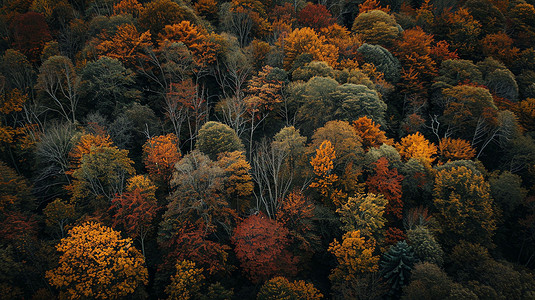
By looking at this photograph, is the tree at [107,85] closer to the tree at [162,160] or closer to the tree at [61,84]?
the tree at [61,84]

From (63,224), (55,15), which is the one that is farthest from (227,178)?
(55,15)

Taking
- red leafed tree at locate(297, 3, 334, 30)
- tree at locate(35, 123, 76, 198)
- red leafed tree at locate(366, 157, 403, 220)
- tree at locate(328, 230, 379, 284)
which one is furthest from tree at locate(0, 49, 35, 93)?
red leafed tree at locate(366, 157, 403, 220)

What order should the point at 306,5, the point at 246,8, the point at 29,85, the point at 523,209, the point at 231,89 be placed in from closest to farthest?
the point at 523,209 → the point at 29,85 → the point at 231,89 → the point at 246,8 → the point at 306,5

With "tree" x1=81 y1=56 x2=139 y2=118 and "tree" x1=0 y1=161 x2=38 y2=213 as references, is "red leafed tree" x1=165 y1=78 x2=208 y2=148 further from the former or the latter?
"tree" x1=0 y1=161 x2=38 y2=213

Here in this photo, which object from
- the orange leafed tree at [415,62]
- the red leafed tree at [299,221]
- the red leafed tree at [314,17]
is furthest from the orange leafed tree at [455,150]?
the red leafed tree at [314,17]

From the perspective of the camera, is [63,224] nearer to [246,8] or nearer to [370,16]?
[246,8]

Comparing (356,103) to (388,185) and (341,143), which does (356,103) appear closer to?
(341,143)
